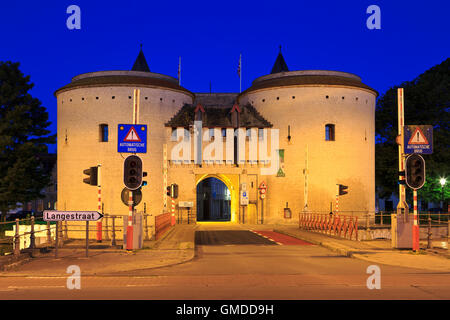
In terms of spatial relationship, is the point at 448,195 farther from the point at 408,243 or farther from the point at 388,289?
the point at 388,289

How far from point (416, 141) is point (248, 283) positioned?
352 inches

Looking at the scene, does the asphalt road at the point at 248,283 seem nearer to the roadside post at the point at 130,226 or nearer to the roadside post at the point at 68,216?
the roadside post at the point at 130,226

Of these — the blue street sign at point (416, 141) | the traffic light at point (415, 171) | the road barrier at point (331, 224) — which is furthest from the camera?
the road barrier at point (331, 224)

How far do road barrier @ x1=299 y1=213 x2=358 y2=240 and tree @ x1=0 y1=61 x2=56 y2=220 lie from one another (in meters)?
24.1

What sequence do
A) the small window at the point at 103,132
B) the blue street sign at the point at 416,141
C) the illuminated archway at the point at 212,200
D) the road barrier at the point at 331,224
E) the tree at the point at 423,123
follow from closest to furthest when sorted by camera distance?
the blue street sign at the point at 416,141 < the road barrier at the point at 331,224 < the small window at the point at 103,132 < the tree at the point at 423,123 < the illuminated archway at the point at 212,200

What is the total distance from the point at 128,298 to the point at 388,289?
4957 mm

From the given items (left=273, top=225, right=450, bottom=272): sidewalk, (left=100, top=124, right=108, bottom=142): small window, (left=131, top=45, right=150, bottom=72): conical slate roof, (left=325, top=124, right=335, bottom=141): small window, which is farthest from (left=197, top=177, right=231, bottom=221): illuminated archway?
(left=273, top=225, right=450, bottom=272): sidewalk

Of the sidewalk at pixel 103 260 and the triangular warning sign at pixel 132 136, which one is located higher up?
the triangular warning sign at pixel 132 136

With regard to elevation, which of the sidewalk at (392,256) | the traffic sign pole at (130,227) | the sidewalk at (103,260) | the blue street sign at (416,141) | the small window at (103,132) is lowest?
the sidewalk at (392,256)

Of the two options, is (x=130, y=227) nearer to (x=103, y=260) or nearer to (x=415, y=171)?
(x=103, y=260)

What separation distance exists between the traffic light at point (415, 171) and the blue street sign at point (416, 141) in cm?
28

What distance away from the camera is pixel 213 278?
1096cm

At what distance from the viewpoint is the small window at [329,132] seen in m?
39.1

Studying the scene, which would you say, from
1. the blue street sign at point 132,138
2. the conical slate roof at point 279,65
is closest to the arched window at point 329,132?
the conical slate roof at point 279,65
